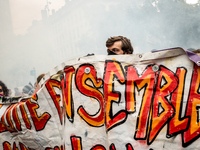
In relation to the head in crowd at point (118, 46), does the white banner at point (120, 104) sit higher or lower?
lower

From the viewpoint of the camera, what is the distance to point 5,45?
28719 millimetres

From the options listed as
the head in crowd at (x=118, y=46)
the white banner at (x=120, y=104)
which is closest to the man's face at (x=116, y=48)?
the head in crowd at (x=118, y=46)

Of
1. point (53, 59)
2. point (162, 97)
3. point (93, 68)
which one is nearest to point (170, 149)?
point (162, 97)

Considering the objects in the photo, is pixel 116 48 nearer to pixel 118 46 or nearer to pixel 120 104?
pixel 118 46

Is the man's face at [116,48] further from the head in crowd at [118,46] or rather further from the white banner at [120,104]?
the white banner at [120,104]

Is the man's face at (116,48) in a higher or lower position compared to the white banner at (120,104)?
higher

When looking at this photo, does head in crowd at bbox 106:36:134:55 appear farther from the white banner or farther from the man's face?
the white banner

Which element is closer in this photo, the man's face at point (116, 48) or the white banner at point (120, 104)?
the white banner at point (120, 104)

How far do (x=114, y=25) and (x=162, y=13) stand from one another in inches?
266

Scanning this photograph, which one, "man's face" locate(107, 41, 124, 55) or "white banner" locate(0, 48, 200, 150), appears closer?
"white banner" locate(0, 48, 200, 150)

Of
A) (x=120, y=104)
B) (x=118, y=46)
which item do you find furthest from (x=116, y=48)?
(x=120, y=104)

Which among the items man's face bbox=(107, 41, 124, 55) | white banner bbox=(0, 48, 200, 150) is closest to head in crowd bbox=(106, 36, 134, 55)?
man's face bbox=(107, 41, 124, 55)

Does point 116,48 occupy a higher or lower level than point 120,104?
higher

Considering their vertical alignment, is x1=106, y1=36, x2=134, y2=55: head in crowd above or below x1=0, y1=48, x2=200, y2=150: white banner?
above
